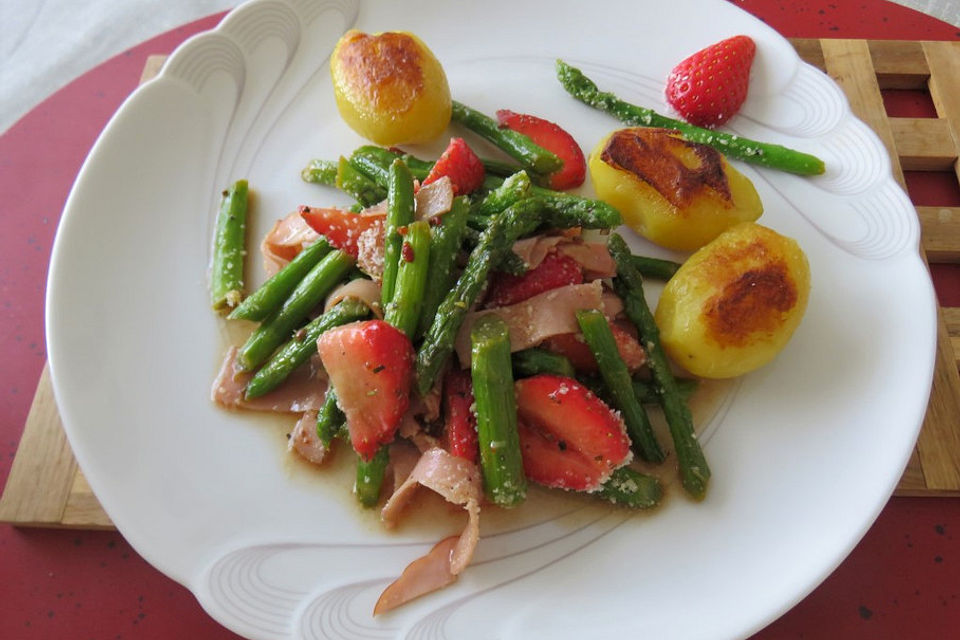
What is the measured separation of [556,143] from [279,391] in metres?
1.52

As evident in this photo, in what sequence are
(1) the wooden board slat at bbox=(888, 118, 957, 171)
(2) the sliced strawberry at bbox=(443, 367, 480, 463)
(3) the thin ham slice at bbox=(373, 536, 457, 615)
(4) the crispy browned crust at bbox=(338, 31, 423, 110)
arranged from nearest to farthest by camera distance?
(3) the thin ham slice at bbox=(373, 536, 457, 615)
(2) the sliced strawberry at bbox=(443, 367, 480, 463)
(4) the crispy browned crust at bbox=(338, 31, 423, 110)
(1) the wooden board slat at bbox=(888, 118, 957, 171)

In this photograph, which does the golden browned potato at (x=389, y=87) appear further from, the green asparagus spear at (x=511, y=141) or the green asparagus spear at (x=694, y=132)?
the green asparagus spear at (x=694, y=132)

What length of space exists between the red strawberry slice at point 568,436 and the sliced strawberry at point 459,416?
160 millimetres

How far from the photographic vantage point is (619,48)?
353cm

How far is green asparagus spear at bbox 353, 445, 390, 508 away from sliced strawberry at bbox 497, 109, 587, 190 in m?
1.35

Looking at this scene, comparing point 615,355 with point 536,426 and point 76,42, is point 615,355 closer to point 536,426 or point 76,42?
point 536,426

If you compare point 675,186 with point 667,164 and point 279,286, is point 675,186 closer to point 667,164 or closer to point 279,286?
point 667,164

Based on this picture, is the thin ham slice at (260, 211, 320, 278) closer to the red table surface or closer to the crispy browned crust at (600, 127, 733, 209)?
the red table surface

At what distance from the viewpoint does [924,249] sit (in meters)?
3.22

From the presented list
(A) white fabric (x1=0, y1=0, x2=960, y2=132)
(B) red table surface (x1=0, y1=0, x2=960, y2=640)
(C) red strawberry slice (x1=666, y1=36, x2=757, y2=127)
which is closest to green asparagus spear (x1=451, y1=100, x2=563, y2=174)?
(C) red strawberry slice (x1=666, y1=36, x2=757, y2=127)

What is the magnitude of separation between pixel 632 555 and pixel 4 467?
91.6 inches

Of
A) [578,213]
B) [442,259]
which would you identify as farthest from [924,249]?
[442,259]

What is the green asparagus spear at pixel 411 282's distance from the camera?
99.9 inches

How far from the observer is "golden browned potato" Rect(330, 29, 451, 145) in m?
3.06
